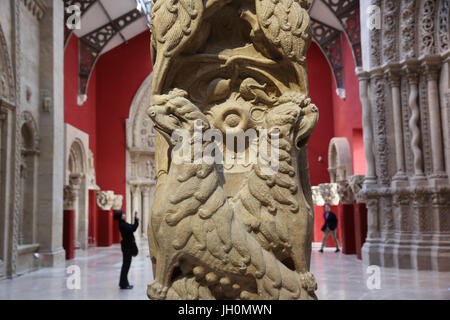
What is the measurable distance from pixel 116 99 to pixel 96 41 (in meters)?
2.36

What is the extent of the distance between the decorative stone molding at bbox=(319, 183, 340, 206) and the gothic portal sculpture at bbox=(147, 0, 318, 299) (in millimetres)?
10351

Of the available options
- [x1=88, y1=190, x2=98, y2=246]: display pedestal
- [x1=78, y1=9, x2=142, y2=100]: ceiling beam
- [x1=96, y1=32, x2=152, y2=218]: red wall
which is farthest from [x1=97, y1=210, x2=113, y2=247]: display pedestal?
[x1=78, y1=9, x2=142, y2=100]: ceiling beam

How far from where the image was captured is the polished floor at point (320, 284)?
509 cm

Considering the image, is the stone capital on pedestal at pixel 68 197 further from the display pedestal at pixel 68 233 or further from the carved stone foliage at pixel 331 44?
the carved stone foliage at pixel 331 44

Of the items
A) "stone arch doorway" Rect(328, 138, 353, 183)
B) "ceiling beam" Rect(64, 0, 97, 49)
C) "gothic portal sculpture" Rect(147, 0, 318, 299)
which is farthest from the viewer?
"ceiling beam" Rect(64, 0, 97, 49)

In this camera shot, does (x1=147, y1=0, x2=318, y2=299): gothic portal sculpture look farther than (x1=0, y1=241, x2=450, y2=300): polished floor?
No

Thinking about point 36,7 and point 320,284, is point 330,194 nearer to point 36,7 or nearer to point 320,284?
point 320,284

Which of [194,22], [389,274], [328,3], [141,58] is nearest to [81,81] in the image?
[141,58]

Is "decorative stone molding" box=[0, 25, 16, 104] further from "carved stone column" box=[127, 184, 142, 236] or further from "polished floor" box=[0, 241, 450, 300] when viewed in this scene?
"carved stone column" box=[127, 184, 142, 236]

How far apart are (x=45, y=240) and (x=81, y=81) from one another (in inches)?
268

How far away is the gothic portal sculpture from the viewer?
1973mm

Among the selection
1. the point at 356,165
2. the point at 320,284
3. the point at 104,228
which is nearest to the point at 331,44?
the point at 356,165

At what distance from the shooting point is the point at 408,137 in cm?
750

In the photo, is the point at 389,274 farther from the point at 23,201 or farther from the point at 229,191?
the point at 23,201
